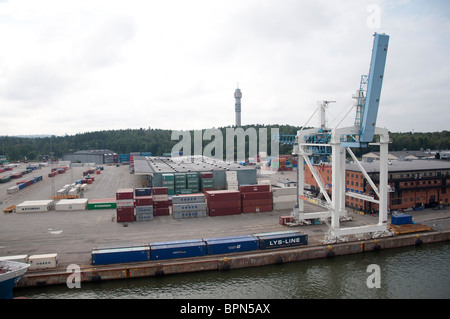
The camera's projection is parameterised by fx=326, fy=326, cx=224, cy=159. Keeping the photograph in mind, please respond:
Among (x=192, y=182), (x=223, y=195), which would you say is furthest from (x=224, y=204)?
(x=192, y=182)

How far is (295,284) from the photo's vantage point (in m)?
18.0

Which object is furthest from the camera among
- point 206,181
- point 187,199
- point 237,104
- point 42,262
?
point 237,104

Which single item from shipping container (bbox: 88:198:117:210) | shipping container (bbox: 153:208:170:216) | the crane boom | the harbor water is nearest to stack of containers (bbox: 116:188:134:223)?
shipping container (bbox: 153:208:170:216)

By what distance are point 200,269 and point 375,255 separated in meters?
12.0

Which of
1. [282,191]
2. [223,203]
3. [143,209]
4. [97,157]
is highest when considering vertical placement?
[97,157]

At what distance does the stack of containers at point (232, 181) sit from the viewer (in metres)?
40.3

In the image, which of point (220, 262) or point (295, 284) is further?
point (220, 262)

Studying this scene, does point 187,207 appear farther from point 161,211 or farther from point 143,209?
point 143,209

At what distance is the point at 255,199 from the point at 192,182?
1071cm

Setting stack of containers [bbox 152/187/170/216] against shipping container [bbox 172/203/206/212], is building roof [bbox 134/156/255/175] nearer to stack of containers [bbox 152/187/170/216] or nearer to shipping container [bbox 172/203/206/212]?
stack of containers [bbox 152/187/170/216]

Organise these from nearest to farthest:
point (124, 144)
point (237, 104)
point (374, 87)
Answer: point (374, 87) < point (124, 144) < point (237, 104)

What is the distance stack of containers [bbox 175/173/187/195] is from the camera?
129ft

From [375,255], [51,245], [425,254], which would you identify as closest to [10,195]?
[51,245]

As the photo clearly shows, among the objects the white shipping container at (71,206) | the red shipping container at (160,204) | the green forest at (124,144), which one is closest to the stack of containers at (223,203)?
the red shipping container at (160,204)
